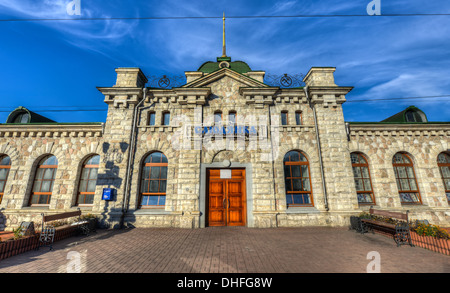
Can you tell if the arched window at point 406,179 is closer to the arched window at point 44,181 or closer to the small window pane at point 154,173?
the small window pane at point 154,173

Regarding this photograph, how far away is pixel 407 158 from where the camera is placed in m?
11.4

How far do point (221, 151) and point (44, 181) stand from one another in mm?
10640

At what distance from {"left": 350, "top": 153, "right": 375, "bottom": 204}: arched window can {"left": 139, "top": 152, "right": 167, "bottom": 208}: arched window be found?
1114 cm

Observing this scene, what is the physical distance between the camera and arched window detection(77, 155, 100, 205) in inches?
419

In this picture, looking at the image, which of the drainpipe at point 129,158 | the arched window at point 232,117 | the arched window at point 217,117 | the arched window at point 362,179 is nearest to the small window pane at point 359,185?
the arched window at point 362,179

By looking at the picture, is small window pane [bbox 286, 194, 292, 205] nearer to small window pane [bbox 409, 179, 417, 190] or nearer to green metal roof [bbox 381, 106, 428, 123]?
small window pane [bbox 409, 179, 417, 190]

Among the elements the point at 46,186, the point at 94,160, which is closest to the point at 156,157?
the point at 94,160

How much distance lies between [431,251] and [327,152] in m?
5.47

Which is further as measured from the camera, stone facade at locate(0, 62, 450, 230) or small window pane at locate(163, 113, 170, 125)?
small window pane at locate(163, 113, 170, 125)

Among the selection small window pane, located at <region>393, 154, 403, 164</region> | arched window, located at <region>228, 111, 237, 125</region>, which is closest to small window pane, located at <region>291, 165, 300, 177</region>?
arched window, located at <region>228, 111, 237, 125</region>

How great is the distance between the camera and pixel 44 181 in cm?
1098

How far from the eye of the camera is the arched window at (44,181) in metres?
10.8
